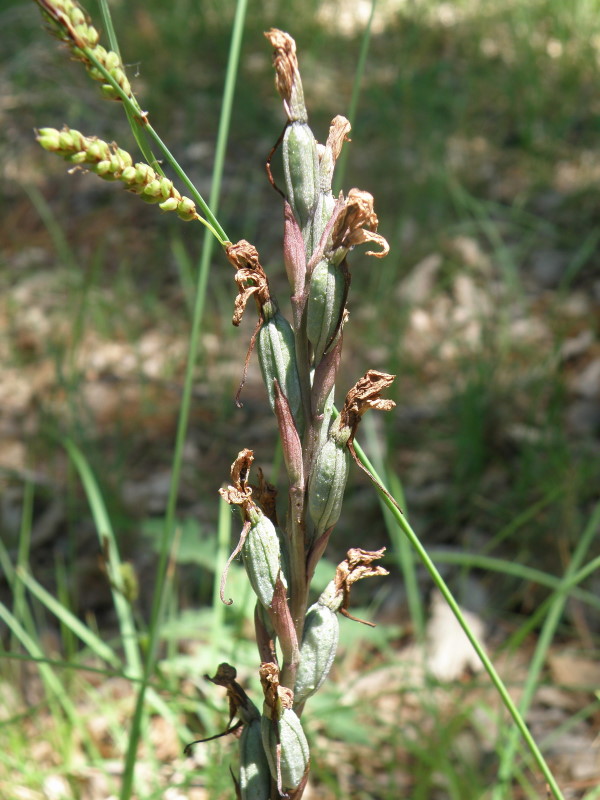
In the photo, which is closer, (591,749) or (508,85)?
(591,749)

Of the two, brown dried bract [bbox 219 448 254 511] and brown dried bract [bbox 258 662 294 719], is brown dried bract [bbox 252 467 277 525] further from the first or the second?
brown dried bract [bbox 258 662 294 719]

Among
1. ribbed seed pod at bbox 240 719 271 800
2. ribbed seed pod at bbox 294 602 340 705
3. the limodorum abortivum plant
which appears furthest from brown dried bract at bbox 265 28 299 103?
ribbed seed pod at bbox 240 719 271 800

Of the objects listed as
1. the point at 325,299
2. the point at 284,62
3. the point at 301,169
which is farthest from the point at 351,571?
the point at 284,62

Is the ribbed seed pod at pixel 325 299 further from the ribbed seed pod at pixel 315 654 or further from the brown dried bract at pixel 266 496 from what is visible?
the ribbed seed pod at pixel 315 654

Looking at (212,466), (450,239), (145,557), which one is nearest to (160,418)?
(212,466)

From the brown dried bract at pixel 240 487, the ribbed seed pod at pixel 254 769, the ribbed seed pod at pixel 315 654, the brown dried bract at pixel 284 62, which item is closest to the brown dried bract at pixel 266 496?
the brown dried bract at pixel 240 487

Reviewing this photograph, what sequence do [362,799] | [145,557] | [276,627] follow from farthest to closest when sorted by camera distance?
[145,557] < [362,799] < [276,627]

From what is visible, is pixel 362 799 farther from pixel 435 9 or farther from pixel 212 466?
pixel 435 9
